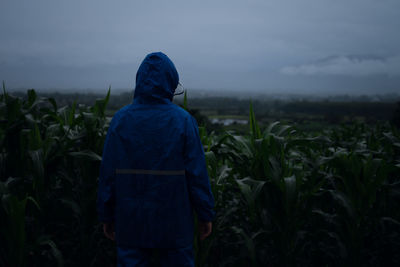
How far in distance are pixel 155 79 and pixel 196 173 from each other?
0.59m

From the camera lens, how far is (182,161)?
1515mm

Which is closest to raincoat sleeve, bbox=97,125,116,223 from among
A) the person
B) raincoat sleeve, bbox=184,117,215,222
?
the person

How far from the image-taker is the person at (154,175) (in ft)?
4.88

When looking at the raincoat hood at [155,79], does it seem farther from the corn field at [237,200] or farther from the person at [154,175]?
the corn field at [237,200]

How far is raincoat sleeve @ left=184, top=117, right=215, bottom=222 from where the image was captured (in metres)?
1.51

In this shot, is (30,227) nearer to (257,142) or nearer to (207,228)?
(207,228)

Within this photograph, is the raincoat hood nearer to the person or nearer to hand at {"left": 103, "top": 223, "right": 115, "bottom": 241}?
the person

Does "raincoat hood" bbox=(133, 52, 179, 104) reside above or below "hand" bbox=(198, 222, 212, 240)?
above

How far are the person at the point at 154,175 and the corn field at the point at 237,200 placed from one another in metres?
0.58

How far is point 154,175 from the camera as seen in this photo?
148 cm

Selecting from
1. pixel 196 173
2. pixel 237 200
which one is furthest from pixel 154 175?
pixel 237 200

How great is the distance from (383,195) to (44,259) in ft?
10.2

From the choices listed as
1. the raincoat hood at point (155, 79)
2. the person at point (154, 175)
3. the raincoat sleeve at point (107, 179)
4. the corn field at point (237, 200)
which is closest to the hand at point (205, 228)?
the person at point (154, 175)

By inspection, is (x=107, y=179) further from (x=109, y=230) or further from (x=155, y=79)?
(x=155, y=79)
